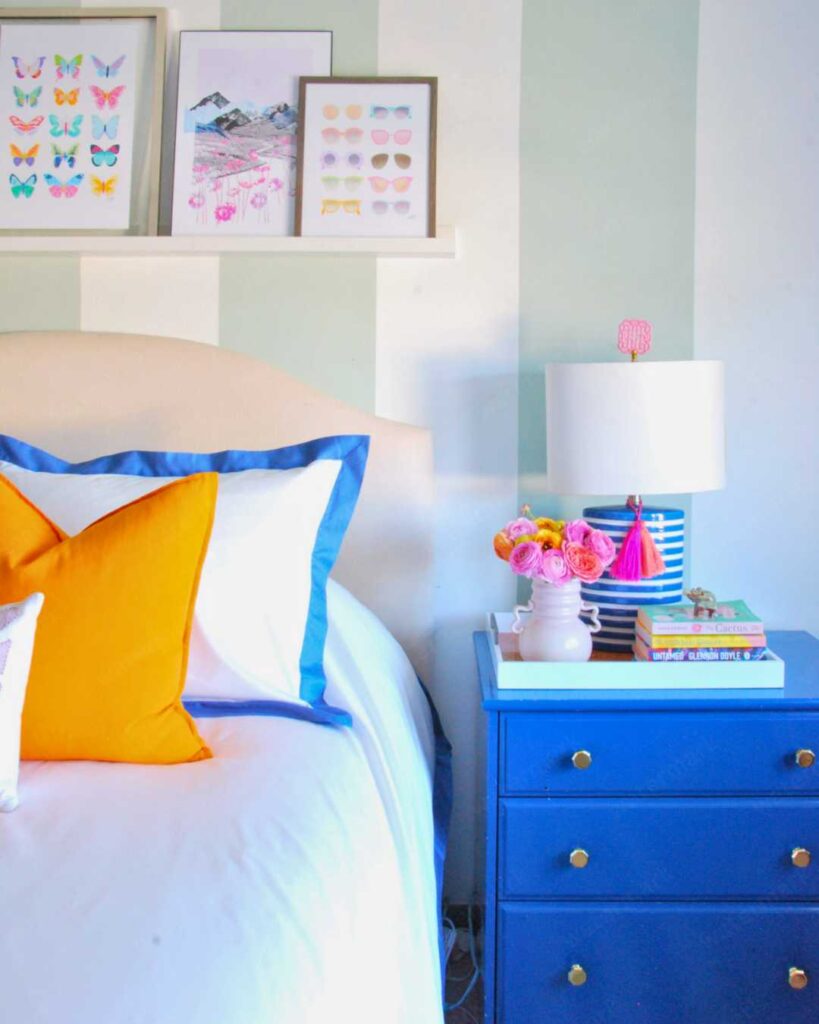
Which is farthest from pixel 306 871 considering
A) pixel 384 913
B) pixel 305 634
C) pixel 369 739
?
pixel 305 634

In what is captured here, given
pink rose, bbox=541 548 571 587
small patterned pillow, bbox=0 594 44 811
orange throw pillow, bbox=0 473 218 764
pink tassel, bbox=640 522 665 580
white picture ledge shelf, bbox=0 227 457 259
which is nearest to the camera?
small patterned pillow, bbox=0 594 44 811

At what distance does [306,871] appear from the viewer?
1108 mm

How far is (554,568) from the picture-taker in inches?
66.9

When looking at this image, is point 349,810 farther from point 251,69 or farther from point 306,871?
point 251,69

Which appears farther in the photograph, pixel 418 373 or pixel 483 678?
pixel 418 373

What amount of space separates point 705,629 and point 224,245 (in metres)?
1.15

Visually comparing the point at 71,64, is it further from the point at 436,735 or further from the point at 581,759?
the point at 581,759

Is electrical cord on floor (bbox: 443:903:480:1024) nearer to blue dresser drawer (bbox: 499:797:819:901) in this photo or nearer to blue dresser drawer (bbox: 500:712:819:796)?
blue dresser drawer (bbox: 499:797:819:901)

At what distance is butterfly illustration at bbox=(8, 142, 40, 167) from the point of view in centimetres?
213

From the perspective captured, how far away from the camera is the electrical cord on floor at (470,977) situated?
1.93m

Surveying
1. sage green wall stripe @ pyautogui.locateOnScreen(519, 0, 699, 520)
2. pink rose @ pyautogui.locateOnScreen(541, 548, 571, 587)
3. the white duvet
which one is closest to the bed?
the white duvet

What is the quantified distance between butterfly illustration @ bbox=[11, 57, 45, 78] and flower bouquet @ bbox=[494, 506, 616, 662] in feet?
4.41

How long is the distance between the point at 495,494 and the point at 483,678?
51 cm

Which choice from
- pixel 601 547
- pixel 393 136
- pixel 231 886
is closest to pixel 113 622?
pixel 231 886
